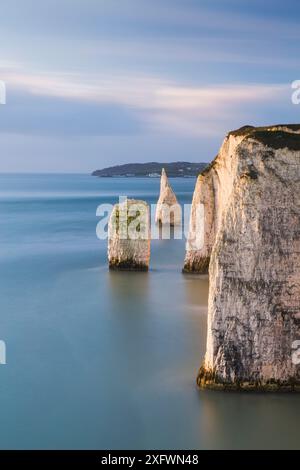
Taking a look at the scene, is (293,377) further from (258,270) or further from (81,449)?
(81,449)

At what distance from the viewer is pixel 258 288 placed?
13.7m

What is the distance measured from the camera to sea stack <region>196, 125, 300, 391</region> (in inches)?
536

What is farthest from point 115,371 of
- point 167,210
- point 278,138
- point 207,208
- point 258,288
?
point 167,210

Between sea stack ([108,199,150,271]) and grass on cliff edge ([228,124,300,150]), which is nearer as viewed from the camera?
grass on cliff edge ([228,124,300,150])

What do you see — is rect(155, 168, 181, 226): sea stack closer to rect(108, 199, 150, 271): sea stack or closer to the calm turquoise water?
the calm turquoise water

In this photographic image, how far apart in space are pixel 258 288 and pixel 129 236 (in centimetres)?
1504

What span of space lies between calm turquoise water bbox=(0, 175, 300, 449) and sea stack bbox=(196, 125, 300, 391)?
0.59m

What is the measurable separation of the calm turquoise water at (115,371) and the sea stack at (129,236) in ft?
2.89

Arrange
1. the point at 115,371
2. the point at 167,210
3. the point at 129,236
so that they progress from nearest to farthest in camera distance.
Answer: the point at 115,371
the point at 129,236
the point at 167,210

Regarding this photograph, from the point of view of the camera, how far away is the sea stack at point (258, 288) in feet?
44.7

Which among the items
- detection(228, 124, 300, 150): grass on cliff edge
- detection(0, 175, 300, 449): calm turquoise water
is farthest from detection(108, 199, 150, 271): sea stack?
detection(228, 124, 300, 150): grass on cliff edge

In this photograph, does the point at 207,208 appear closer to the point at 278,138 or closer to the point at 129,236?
the point at 129,236
